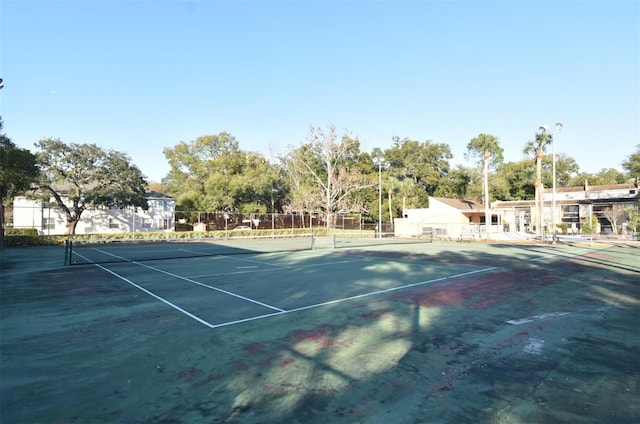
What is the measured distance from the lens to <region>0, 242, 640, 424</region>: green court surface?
12.0 feet

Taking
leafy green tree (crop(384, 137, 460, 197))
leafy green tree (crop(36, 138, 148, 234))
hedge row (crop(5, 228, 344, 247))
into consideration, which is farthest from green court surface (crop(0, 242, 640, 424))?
leafy green tree (crop(384, 137, 460, 197))

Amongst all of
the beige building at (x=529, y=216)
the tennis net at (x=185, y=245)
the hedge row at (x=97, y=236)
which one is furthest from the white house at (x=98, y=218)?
the beige building at (x=529, y=216)

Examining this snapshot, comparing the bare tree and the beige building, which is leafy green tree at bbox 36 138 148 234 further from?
the beige building

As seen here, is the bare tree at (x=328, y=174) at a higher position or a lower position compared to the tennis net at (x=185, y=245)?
higher

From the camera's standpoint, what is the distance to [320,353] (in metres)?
5.24

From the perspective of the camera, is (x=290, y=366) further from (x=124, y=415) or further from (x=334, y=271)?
(x=334, y=271)

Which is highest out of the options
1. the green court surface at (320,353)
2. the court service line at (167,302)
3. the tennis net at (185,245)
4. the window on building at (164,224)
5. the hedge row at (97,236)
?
the window on building at (164,224)

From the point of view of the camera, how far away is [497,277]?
12375 mm

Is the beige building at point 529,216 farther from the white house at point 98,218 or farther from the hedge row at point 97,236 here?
the white house at point 98,218

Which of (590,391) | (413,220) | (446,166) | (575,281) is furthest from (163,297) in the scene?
(446,166)

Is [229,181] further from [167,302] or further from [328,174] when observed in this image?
[167,302]

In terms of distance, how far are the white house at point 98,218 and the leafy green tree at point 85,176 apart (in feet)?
5.36

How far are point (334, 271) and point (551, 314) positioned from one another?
25.4 ft

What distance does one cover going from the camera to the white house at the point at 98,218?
33.5m
